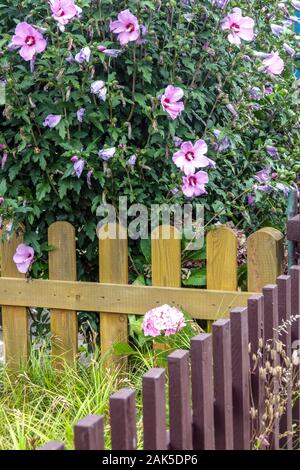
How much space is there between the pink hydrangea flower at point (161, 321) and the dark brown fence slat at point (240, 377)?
1029 mm

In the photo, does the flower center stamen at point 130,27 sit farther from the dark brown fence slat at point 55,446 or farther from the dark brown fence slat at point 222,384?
the dark brown fence slat at point 55,446

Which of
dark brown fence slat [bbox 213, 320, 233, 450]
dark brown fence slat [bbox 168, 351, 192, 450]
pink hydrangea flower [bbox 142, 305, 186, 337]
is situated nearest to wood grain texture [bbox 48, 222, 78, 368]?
pink hydrangea flower [bbox 142, 305, 186, 337]

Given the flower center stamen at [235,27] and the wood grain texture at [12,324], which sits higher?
the flower center stamen at [235,27]

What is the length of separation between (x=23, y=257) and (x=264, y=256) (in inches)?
42.1

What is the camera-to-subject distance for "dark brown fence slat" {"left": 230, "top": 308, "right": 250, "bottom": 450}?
2.36 m

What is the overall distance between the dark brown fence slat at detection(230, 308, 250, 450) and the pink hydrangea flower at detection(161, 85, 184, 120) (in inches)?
54.0

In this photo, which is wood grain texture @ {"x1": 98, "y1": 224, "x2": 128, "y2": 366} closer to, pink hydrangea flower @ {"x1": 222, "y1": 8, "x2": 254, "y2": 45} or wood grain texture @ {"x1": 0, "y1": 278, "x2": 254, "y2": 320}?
wood grain texture @ {"x1": 0, "y1": 278, "x2": 254, "y2": 320}

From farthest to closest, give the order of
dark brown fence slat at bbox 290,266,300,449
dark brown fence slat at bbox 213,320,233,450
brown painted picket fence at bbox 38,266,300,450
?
dark brown fence slat at bbox 290,266,300,449
dark brown fence slat at bbox 213,320,233,450
brown painted picket fence at bbox 38,266,300,450

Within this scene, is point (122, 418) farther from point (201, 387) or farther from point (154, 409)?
point (201, 387)

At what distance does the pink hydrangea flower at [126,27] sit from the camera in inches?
137

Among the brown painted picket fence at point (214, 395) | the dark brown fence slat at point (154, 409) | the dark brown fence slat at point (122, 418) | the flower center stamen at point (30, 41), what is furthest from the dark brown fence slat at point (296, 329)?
the flower center stamen at point (30, 41)
